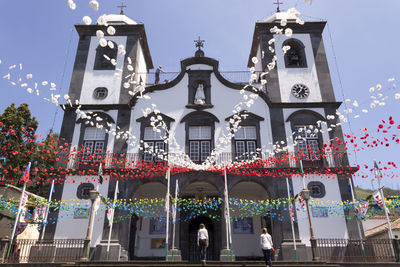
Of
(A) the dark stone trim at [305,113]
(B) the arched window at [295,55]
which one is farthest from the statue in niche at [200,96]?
(B) the arched window at [295,55]

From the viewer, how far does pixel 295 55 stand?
22125 millimetres

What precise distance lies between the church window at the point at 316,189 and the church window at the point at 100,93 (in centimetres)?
1399

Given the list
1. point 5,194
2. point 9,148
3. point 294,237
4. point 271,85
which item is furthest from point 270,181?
point 9,148

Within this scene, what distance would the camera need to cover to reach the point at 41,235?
15938 millimetres

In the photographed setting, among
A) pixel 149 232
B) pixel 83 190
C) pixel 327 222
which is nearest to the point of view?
pixel 327 222

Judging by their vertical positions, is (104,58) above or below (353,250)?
above

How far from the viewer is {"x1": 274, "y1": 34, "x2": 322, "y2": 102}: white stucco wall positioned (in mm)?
19997

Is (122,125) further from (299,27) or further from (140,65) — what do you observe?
(299,27)

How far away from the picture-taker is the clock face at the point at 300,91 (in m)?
20.0

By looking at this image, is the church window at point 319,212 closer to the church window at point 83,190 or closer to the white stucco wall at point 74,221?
the white stucco wall at point 74,221

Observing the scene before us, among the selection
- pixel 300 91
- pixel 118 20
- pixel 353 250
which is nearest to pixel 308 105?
pixel 300 91

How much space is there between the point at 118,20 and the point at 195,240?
679 inches

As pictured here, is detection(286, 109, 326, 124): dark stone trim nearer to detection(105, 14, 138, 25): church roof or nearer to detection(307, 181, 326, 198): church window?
detection(307, 181, 326, 198): church window

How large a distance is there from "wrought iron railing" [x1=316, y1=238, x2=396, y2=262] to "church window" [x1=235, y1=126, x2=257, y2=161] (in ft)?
19.4
